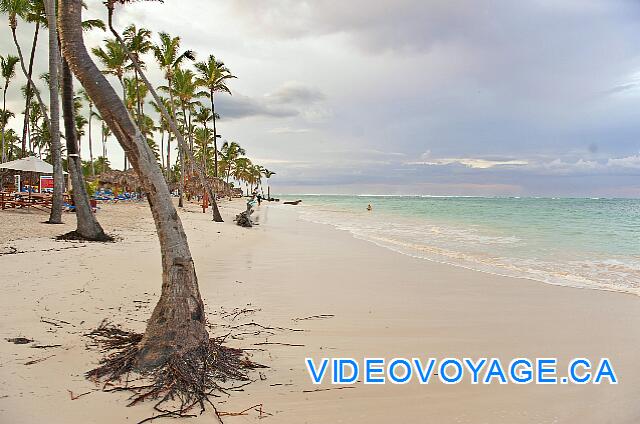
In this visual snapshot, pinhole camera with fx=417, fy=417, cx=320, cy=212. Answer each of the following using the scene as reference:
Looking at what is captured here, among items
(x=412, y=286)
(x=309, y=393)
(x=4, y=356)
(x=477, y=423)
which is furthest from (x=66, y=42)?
(x=412, y=286)

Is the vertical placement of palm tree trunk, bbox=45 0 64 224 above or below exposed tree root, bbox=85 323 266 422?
above

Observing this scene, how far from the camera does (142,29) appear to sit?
88.4 ft

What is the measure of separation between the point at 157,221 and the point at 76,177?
→ 31.8 feet

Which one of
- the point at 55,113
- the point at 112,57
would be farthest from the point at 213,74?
the point at 55,113

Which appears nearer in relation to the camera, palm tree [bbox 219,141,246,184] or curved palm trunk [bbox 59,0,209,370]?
curved palm trunk [bbox 59,0,209,370]

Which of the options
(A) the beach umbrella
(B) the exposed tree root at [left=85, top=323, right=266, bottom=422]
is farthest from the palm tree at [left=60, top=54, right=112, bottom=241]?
(A) the beach umbrella

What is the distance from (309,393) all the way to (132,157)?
266 cm

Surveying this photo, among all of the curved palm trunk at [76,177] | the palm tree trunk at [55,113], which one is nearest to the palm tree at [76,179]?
the curved palm trunk at [76,177]

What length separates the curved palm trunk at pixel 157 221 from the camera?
380 cm

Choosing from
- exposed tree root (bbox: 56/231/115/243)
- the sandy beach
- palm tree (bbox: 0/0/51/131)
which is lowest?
the sandy beach

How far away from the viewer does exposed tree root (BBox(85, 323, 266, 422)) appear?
10.7 feet

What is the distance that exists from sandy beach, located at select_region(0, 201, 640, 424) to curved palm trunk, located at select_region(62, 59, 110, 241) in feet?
3.36

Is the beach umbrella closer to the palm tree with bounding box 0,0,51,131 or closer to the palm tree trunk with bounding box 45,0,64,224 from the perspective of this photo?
the palm tree with bounding box 0,0,51,131

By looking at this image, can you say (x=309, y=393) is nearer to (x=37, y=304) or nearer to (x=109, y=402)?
(x=109, y=402)
